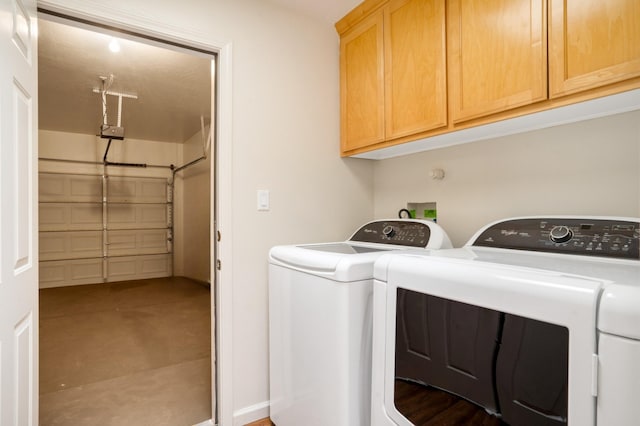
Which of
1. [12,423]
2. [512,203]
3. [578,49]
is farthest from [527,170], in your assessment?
[12,423]

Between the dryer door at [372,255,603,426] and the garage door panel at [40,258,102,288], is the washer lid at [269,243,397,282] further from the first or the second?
the garage door panel at [40,258,102,288]

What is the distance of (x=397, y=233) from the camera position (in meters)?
1.78

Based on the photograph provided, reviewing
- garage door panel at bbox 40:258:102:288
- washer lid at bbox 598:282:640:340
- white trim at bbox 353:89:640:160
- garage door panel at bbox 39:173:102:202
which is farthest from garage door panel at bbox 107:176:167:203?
washer lid at bbox 598:282:640:340

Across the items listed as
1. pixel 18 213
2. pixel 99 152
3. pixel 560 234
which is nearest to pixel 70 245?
pixel 99 152

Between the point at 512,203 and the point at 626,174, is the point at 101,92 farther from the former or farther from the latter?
the point at 626,174

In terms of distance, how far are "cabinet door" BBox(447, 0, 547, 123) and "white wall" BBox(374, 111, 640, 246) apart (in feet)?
1.21

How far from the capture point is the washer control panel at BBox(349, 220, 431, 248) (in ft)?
5.42

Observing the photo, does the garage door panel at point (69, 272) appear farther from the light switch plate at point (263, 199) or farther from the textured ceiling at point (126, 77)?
the light switch plate at point (263, 199)

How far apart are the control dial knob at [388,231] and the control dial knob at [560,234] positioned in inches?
28.9

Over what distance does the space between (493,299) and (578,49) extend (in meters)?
0.89

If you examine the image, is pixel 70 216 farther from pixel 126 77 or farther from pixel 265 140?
pixel 265 140

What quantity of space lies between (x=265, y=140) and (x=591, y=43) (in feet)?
4.73

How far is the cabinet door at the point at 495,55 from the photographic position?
1.17m

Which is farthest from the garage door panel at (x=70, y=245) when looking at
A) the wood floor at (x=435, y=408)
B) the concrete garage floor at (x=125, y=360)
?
the wood floor at (x=435, y=408)
